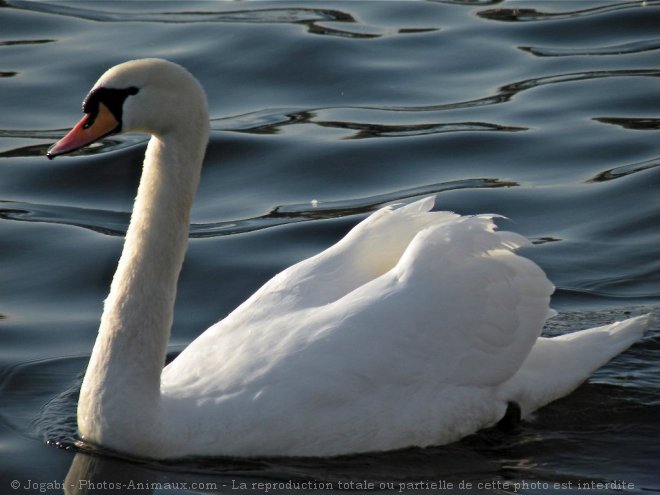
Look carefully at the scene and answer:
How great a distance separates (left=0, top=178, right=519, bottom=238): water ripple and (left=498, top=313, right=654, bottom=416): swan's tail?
128 inches

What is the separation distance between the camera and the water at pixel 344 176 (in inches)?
277

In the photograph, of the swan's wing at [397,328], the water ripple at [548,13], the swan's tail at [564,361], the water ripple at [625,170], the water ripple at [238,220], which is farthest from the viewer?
the water ripple at [548,13]

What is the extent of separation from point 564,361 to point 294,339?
1.63m

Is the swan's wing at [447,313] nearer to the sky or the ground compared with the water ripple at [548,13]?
nearer to the ground

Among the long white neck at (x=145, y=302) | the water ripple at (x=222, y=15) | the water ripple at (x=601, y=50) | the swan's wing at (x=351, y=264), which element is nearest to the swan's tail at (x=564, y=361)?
the swan's wing at (x=351, y=264)

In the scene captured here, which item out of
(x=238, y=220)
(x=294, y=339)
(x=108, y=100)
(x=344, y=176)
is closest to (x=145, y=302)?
(x=294, y=339)

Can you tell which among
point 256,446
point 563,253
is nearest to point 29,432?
point 256,446

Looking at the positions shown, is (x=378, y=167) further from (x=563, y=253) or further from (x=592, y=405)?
(x=592, y=405)

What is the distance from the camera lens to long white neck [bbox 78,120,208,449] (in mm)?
6750

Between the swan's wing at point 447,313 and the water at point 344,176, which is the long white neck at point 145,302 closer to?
the water at point 344,176

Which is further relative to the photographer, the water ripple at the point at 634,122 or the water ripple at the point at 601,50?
the water ripple at the point at 601,50

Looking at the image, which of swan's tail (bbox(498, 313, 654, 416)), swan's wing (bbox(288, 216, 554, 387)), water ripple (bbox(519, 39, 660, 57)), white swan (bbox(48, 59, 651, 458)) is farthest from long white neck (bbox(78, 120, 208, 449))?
water ripple (bbox(519, 39, 660, 57))

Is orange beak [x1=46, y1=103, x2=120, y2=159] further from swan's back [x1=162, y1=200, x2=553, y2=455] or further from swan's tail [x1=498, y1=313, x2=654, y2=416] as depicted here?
swan's tail [x1=498, y1=313, x2=654, y2=416]

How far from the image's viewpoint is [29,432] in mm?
7375
